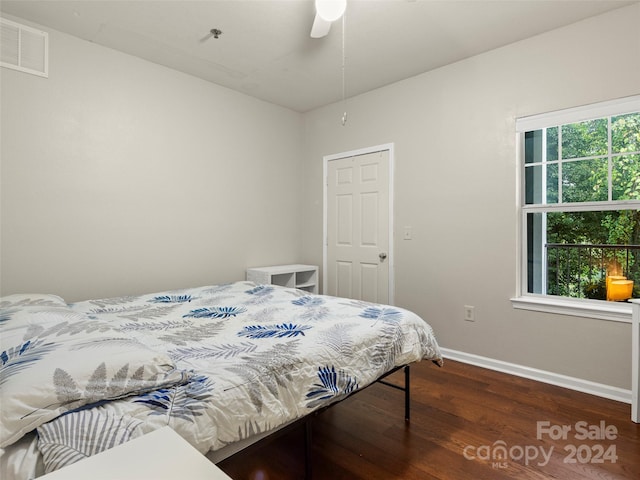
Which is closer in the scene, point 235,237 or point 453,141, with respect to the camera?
point 453,141

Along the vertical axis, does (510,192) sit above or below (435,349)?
above

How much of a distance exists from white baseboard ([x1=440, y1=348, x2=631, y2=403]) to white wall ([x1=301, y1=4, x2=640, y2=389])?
0.14 ft

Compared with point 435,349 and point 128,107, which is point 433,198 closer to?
point 435,349

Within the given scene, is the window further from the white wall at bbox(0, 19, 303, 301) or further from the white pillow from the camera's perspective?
the white pillow

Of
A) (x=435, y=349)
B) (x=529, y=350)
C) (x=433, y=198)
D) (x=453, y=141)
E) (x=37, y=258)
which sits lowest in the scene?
(x=529, y=350)

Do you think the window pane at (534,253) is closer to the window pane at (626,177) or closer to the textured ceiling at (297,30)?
the window pane at (626,177)

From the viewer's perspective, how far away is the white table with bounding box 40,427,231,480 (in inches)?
25.1

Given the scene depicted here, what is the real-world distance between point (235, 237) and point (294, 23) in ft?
6.94

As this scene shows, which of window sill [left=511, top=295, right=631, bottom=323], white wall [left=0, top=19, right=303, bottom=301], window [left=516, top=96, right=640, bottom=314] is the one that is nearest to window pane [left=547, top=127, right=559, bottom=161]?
window [left=516, top=96, right=640, bottom=314]

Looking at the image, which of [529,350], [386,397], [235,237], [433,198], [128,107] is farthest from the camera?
[235,237]

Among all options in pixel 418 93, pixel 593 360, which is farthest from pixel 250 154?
pixel 593 360

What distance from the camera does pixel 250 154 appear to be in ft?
12.9

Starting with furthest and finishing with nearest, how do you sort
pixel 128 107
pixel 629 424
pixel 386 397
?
pixel 128 107
pixel 386 397
pixel 629 424

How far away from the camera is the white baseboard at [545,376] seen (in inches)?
95.7
